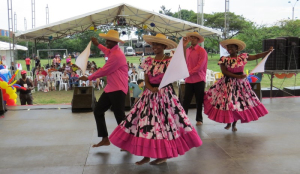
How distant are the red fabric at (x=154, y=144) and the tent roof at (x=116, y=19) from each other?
1181cm

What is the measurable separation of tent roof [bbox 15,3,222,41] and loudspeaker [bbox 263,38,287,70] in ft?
19.0

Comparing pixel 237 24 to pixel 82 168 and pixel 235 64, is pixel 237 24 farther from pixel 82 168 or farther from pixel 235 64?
pixel 82 168

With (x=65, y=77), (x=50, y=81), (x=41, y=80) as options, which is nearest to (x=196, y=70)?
(x=65, y=77)

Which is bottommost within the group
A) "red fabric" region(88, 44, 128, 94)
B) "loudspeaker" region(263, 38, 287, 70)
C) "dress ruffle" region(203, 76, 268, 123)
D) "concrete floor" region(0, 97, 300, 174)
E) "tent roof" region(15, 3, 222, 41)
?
"concrete floor" region(0, 97, 300, 174)

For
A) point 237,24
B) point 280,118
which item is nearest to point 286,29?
point 237,24

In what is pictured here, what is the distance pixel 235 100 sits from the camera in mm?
5605

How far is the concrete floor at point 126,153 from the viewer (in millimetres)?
4047

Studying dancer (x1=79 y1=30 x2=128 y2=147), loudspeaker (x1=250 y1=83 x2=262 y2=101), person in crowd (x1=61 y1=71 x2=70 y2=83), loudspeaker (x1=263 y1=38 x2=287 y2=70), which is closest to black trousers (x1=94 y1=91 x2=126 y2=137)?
dancer (x1=79 y1=30 x2=128 y2=147)

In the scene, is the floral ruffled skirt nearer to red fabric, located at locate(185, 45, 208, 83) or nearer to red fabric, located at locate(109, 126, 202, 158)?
red fabric, located at locate(109, 126, 202, 158)

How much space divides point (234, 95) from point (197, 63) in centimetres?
94

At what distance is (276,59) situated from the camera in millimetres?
10648

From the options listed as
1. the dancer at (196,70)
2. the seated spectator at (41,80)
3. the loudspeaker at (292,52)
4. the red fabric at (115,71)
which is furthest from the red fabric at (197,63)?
the seated spectator at (41,80)

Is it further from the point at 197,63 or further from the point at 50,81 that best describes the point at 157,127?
the point at 50,81

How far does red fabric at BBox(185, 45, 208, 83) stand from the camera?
5.98 m
